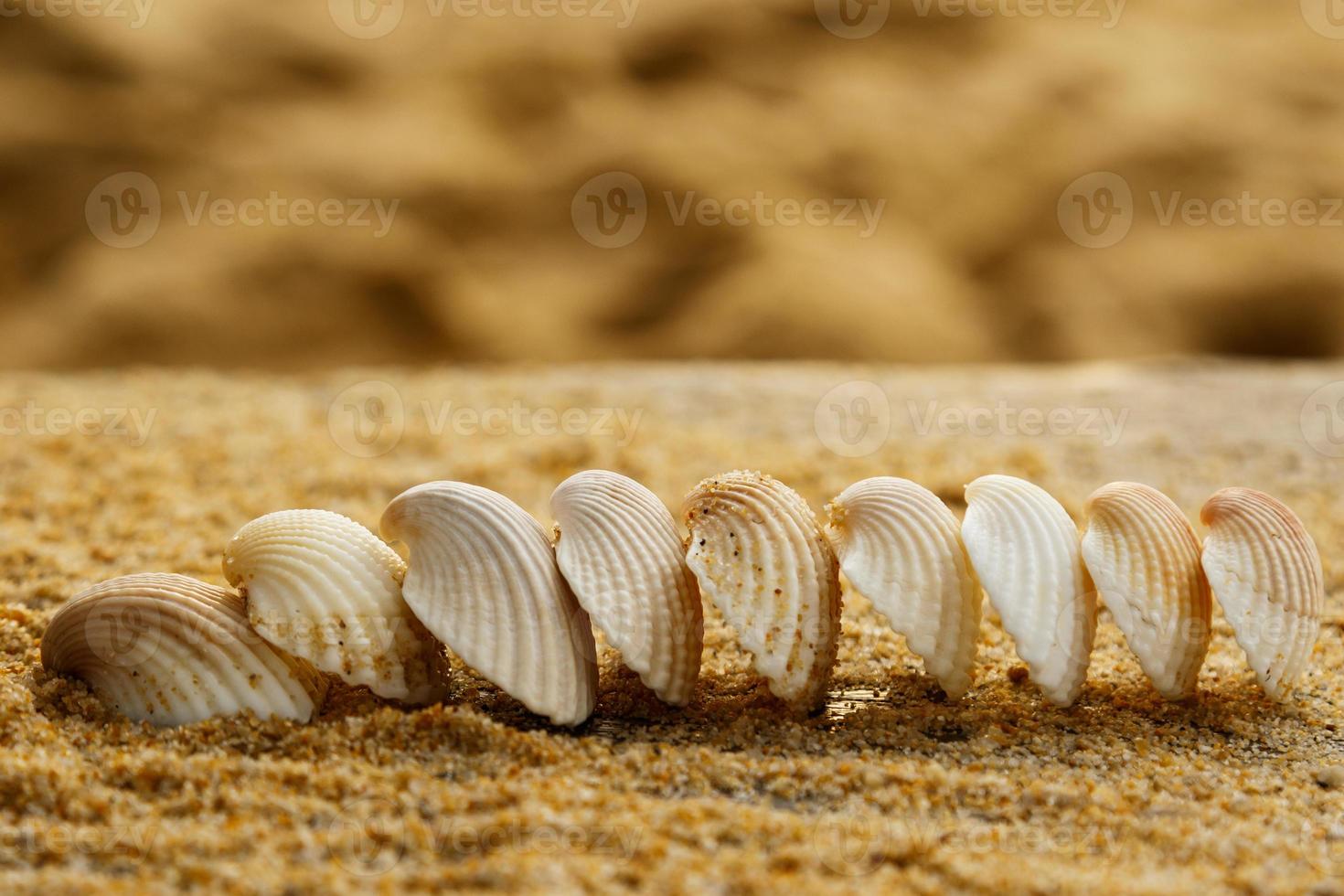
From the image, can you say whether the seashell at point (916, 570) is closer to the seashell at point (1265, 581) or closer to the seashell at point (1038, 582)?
the seashell at point (1038, 582)

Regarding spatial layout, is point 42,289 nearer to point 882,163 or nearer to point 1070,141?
point 882,163

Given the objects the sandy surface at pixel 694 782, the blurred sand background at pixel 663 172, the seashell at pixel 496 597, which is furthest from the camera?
the blurred sand background at pixel 663 172

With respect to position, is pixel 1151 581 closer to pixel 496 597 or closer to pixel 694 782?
pixel 694 782

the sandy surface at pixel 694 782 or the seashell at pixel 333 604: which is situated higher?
the seashell at pixel 333 604

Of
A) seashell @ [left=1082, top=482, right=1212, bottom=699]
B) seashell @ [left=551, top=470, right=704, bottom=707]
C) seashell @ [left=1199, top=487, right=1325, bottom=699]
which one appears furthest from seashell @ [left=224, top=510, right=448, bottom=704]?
seashell @ [left=1199, top=487, right=1325, bottom=699]

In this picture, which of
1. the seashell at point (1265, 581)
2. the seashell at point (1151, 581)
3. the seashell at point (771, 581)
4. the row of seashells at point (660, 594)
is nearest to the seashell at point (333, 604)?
the row of seashells at point (660, 594)

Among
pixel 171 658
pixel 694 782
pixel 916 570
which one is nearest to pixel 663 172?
pixel 916 570

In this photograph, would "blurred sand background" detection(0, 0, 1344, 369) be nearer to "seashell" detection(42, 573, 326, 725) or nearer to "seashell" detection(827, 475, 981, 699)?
"seashell" detection(827, 475, 981, 699)
